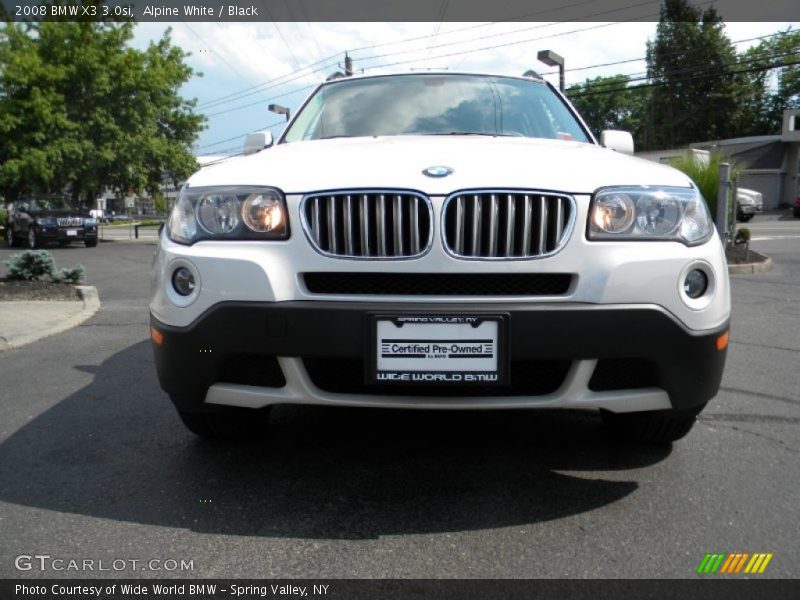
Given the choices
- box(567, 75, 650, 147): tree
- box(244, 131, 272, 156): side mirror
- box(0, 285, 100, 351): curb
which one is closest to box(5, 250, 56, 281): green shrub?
box(0, 285, 100, 351): curb

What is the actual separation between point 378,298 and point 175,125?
28085mm

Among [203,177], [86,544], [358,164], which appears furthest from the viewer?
[203,177]

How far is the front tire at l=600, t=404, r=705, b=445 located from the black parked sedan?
21037 millimetres

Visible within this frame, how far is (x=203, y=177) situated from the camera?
9.13 ft

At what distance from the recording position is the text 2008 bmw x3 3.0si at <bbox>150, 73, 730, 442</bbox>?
7.75 feet

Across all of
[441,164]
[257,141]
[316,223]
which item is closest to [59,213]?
[257,141]

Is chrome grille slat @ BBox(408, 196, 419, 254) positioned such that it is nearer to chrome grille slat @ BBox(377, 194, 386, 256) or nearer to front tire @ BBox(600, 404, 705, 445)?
chrome grille slat @ BBox(377, 194, 386, 256)

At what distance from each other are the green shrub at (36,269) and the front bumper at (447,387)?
7.64 m

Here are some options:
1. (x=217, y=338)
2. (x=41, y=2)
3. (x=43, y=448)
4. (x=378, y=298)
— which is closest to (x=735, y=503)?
(x=378, y=298)

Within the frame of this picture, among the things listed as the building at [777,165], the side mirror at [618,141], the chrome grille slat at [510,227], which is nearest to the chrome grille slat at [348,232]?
the chrome grille slat at [510,227]

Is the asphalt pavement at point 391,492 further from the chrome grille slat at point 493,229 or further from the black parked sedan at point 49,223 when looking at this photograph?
the black parked sedan at point 49,223

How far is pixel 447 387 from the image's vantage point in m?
2.48

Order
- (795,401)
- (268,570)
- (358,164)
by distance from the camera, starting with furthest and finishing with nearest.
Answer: (795,401) < (358,164) < (268,570)

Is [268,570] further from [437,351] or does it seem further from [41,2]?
[41,2]
